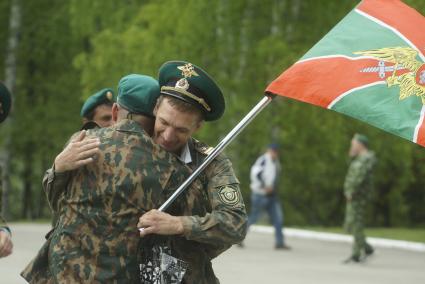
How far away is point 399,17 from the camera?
17.7 ft

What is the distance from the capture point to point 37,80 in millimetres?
Answer: 39031

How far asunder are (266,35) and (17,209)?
19097 millimetres

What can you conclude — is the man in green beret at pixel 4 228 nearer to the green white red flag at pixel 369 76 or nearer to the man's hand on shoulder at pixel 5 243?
the man's hand on shoulder at pixel 5 243

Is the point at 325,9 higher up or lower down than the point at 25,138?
higher up

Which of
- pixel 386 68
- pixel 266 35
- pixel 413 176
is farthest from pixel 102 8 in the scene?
pixel 386 68

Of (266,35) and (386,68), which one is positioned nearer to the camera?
(386,68)

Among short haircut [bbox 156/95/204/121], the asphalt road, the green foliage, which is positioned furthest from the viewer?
the green foliage

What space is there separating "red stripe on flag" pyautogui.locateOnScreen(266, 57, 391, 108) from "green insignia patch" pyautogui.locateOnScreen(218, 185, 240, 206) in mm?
778

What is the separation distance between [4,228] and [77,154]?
89 centimetres

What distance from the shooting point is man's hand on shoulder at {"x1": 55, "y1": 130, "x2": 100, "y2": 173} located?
4480 millimetres

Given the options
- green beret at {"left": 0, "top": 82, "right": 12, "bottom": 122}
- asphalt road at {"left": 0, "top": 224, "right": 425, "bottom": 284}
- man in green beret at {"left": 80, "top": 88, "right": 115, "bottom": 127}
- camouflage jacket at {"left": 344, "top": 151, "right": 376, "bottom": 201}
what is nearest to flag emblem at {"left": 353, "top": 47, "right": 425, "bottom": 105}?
green beret at {"left": 0, "top": 82, "right": 12, "bottom": 122}

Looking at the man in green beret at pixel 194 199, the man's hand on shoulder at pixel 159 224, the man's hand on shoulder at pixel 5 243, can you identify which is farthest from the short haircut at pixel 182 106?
the man's hand on shoulder at pixel 5 243

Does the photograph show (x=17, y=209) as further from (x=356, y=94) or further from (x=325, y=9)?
(x=356, y=94)

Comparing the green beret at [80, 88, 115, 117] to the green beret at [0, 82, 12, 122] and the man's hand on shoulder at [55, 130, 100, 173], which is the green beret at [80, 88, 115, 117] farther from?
the man's hand on shoulder at [55, 130, 100, 173]
